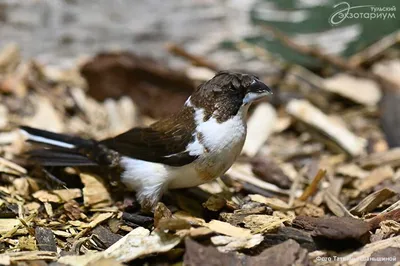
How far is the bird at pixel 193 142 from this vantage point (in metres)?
3.23

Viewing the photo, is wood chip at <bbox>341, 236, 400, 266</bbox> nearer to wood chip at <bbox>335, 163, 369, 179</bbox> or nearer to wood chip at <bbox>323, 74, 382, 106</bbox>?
wood chip at <bbox>335, 163, 369, 179</bbox>

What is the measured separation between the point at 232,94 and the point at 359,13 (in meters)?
2.65

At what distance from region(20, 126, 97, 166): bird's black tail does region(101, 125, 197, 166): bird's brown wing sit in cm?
25

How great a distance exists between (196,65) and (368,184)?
2128 mm

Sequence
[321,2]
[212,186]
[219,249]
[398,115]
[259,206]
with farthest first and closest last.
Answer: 1. [321,2]
2. [398,115]
3. [212,186]
4. [259,206]
5. [219,249]

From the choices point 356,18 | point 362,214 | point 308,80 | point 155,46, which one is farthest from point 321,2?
point 362,214

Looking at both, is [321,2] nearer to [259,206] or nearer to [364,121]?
[364,121]

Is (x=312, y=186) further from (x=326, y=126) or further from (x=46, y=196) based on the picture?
(x=46, y=196)

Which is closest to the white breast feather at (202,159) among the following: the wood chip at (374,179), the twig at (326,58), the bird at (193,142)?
the bird at (193,142)

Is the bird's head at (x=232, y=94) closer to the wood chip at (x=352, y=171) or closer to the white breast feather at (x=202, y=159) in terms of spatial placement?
the white breast feather at (x=202, y=159)

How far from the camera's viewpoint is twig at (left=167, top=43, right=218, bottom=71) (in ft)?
17.8

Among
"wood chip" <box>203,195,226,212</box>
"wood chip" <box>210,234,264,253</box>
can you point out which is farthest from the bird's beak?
"wood chip" <box>210,234,264,253</box>

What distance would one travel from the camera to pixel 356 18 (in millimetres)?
5547

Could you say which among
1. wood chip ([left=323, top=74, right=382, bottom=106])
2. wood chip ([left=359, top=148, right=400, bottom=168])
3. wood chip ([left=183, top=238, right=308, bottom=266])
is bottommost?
wood chip ([left=359, top=148, right=400, bottom=168])
